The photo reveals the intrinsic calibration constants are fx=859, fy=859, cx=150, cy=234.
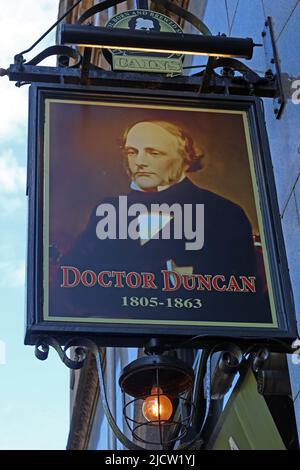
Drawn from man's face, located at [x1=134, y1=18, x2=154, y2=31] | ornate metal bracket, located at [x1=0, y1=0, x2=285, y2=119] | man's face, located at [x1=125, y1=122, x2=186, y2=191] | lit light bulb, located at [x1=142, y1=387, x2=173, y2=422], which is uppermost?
man's face, located at [x1=134, y1=18, x2=154, y2=31]

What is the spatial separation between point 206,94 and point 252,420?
2.18 meters

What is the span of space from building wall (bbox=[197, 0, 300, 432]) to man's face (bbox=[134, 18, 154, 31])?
967 mm

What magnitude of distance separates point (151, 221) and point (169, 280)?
0.45 m

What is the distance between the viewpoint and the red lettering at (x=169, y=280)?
4.74m

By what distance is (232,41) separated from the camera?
5.57 metres

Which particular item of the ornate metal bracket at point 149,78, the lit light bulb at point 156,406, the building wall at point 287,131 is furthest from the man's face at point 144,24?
the lit light bulb at point 156,406

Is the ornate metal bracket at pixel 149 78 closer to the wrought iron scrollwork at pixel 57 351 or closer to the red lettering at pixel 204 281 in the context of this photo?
the red lettering at pixel 204 281

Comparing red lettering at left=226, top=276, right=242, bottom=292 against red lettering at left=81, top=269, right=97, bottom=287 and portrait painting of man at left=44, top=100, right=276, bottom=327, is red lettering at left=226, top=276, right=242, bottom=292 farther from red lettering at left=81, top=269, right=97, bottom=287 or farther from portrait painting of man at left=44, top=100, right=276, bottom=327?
red lettering at left=81, top=269, right=97, bottom=287

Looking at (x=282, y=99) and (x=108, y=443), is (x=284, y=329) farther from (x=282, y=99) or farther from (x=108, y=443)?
(x=108, y=443)

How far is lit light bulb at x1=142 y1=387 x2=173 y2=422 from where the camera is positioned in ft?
16.1

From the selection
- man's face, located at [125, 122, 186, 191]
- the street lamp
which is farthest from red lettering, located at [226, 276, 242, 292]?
man's face, located at [125, 122, 186, 191]

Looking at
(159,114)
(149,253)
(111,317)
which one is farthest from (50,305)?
(159,114)

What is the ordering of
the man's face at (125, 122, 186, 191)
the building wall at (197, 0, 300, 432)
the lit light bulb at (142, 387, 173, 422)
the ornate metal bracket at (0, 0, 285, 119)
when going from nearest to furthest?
1. the lit light bulb at (142, 387, 173, 422)
2. the man's face at (125, 122, 186, 191)
3. the building wall at (197, 0, 300, 432)
4. the ornate metal bracket at (0, 0, 285, 119)

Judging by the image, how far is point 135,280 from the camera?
475cm
